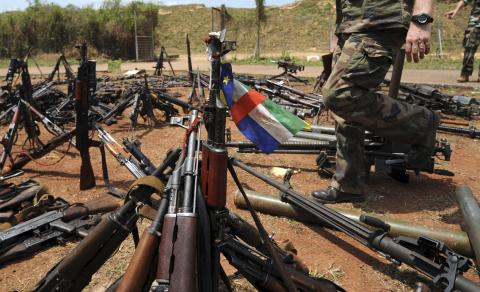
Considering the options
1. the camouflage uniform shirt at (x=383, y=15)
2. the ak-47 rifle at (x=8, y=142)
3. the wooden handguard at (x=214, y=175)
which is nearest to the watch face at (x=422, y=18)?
the camouflage uniform shirt at (x=383, y=15)

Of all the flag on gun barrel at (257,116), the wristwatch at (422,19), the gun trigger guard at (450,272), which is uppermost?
the wristwatch at (422,19)

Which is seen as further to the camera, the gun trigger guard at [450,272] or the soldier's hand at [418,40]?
the soldier's hand at [418,40]

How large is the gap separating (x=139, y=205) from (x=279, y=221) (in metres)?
1.70

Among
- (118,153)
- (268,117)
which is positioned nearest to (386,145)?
(268,117)

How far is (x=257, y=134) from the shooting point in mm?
2346

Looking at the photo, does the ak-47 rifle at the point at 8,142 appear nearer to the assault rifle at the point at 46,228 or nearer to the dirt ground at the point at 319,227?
the dirt ground at the point at 319,227

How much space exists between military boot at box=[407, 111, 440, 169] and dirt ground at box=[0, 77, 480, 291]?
368mm

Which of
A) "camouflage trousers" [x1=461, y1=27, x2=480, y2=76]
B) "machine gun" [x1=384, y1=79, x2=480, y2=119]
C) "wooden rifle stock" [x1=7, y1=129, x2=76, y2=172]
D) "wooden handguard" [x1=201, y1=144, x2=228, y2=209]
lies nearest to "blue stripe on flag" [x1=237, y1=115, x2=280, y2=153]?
"wooden handguard" [x1=201, y1=144, x2=228, y2=209]

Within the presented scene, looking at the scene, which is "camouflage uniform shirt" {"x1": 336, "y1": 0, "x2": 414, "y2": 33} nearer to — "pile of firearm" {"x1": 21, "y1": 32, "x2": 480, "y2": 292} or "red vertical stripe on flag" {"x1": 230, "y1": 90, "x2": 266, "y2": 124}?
"red vertical stripe on flag" {"x1": 230, "y1": 90, "x2": 266, "y2": 124}

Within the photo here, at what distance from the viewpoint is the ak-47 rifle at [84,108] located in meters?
4.12

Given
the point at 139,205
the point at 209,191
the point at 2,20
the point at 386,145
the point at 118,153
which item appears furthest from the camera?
the point at 2,20

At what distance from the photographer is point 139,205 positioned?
1.94m

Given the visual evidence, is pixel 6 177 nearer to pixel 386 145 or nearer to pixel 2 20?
pixel 386 145

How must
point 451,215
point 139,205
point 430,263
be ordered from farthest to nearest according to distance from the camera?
point 451,215, point 430,263, point 139,205
